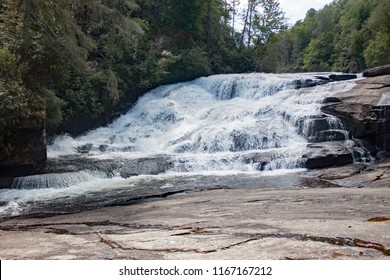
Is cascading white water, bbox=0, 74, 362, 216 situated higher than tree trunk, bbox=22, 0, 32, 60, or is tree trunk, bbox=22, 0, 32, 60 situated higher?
tree trunk, bbox=22, 0, 32, 60

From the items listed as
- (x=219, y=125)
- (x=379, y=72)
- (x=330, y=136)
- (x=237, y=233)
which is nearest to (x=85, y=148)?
(x=219, y=125)

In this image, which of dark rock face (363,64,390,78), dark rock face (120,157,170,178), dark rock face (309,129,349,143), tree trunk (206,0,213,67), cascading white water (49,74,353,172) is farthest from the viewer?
tree trunk (206,0,213,67)

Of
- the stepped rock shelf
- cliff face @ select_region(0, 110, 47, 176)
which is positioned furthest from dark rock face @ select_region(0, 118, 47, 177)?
the stepped rock shelf

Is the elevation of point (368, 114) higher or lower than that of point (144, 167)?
higher

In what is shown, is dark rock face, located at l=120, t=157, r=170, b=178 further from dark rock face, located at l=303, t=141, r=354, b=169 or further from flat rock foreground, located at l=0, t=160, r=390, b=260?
flat rock foreground, located at l=0, t=160, r=390, b=260

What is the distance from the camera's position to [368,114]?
14797 mm

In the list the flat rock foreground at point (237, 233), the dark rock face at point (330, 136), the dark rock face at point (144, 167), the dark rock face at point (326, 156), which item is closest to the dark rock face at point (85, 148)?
the dark rock face at point (144, 167)

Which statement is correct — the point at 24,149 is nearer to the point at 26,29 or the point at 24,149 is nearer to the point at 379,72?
the point at 26,29

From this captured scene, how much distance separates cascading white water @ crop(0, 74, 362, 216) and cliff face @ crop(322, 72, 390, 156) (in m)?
0.52

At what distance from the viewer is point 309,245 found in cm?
318

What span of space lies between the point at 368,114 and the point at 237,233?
12.6 meters

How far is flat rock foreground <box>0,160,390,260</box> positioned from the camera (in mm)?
3139

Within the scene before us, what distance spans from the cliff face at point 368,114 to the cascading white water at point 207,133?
20.6 inches

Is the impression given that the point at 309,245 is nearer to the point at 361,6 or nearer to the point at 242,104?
the point at 242,104
